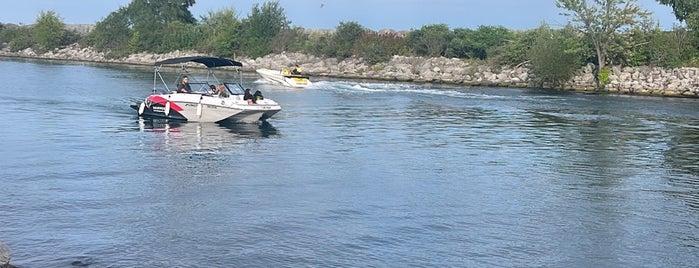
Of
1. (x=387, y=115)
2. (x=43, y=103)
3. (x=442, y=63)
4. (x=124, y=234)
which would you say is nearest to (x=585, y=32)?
(x=442, y=63)

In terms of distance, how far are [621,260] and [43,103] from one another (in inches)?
1223

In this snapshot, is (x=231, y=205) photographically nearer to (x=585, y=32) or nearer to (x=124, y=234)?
(x=124, y=234)

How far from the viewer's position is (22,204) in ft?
52.7

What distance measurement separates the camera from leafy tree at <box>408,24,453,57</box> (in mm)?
79125

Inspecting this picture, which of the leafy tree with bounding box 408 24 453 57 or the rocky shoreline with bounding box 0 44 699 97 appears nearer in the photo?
the rocky shoreline with bounding box 0 44 699 97

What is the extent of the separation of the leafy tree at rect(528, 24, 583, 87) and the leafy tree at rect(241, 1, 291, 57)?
35511 millimetres

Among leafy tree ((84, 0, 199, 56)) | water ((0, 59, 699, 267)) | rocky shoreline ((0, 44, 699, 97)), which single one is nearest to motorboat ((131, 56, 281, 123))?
water ((0, 59, 699, 267))

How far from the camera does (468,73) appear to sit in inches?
2795

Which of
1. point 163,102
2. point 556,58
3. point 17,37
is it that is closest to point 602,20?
point 556,58

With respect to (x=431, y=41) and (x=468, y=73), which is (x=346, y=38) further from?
(x=468, y=73)

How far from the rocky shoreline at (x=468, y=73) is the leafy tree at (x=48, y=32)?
682 inches

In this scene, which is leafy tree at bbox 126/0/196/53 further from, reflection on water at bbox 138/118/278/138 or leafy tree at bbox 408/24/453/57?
reflection on water at bbox 138/118/278/138

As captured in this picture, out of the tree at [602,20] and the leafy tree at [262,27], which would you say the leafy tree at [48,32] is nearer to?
the leafy tree at [262,27]

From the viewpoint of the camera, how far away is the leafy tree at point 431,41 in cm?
7912
